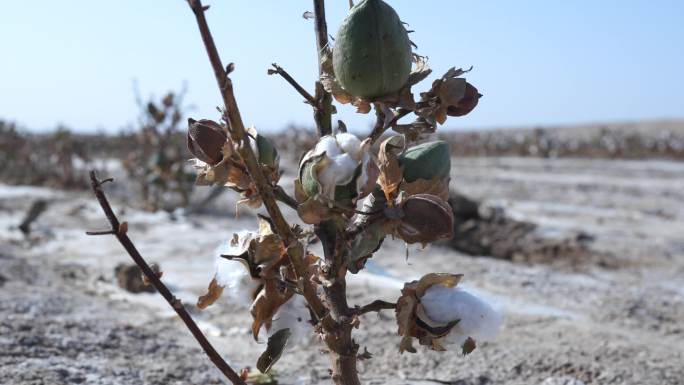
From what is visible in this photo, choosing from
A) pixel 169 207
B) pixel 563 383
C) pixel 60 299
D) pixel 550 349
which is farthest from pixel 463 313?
pixel 169 207

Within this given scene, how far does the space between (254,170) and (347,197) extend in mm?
138

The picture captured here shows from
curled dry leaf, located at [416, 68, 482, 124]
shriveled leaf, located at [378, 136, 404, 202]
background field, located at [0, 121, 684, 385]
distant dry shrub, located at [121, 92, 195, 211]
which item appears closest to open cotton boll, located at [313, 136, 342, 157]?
→ shriveled leaf, located at [378, 136, 404, 202]

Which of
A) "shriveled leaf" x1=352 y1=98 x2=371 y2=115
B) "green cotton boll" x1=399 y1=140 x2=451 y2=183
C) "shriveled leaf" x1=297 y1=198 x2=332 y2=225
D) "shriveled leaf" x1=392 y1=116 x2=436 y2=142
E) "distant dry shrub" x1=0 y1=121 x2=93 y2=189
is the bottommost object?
"distant dry shrub" x1=0 y1=121 x2=93 y2=189

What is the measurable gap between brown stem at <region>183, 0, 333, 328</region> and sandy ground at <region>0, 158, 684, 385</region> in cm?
54

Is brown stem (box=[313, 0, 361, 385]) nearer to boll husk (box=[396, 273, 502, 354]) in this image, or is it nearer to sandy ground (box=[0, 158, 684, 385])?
boll husk (box=[396, 273, 502, 354])

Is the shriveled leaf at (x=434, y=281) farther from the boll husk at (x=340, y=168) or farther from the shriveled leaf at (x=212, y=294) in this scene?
the shriveled leaf at (x=212, y=294)

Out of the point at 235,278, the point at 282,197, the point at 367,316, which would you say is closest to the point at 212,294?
the point at 235,278

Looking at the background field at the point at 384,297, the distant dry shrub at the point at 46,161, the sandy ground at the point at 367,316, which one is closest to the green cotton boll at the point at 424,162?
the sandy ground at the point at 367,316

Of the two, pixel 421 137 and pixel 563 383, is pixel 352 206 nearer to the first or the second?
pixel 421 137

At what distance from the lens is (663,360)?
84.0 inches

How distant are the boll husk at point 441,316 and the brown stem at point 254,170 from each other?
129mm

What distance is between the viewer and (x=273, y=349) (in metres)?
1.13

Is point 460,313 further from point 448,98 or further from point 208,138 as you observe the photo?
point 208,138

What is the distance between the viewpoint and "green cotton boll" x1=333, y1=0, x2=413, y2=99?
1030mm
